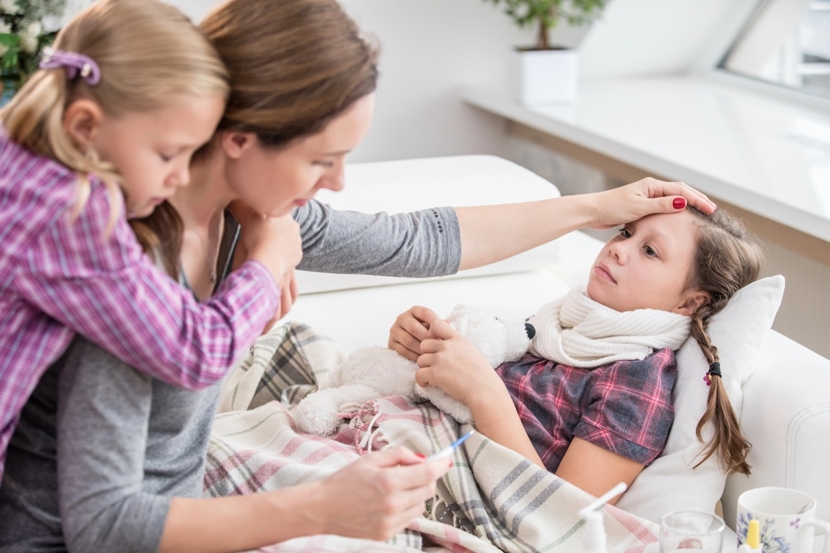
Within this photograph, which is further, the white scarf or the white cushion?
the white cushion

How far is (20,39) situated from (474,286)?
4.23 feet

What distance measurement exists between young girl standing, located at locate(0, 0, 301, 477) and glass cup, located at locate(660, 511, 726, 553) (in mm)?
536

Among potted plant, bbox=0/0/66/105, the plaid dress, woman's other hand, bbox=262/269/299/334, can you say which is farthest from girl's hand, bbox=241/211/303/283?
potted plant, bbox=0/0/66/105

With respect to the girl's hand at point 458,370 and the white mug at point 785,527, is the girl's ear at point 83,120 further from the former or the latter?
the white mug at point 785,527

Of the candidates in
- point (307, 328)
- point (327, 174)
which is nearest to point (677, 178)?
point (307, 328)

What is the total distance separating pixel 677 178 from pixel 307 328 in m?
1.06

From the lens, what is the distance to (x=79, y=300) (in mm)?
870

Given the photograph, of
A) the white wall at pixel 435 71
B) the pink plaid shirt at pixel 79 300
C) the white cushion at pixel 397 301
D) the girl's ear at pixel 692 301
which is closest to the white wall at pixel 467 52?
the white wall at pixel 435 71

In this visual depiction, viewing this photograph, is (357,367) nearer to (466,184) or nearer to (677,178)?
(466,184)

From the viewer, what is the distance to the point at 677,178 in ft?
7.47

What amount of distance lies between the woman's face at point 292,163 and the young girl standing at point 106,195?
8cm

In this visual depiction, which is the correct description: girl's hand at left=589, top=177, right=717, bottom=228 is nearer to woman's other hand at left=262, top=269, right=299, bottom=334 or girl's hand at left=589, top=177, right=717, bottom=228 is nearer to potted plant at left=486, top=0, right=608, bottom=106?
woman's other hand at left=262, top=269, right=299, bottom=334

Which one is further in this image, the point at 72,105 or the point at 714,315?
the point at 714,315

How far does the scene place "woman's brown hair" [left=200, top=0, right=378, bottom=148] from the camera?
1.00 m
